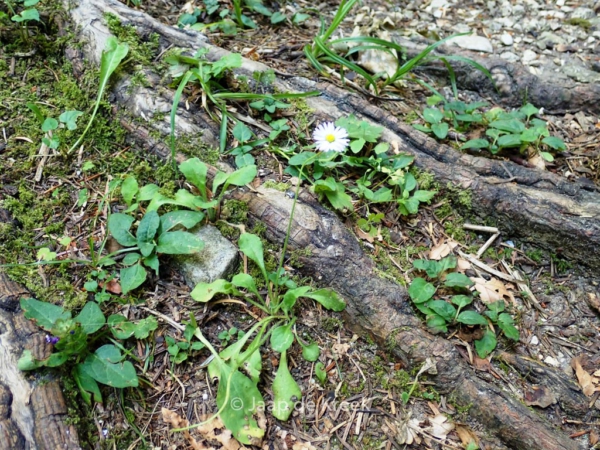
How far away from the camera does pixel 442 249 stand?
2416 mm

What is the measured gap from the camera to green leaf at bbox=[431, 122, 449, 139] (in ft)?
8.94

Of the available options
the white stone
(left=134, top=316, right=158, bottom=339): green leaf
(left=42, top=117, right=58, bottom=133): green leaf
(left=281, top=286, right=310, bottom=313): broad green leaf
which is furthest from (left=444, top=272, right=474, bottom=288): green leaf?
(left=42, top=117, right=58, bottom=133): green leaf

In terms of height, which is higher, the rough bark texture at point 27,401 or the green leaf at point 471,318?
the rough bark texture at point 27,401

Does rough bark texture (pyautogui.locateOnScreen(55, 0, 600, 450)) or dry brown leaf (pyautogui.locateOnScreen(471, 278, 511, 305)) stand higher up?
rough bark texture (pyautogui.locateOnScreen(55, 0, 600, 450))

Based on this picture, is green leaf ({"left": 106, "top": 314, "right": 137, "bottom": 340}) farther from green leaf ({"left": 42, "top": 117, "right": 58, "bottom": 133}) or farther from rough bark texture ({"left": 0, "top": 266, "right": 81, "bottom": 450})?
green leaf ({"left": 42, "top": 117, "right": 58, "bottom": 133})

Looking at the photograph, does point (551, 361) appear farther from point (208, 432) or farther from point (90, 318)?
point (90, 318)

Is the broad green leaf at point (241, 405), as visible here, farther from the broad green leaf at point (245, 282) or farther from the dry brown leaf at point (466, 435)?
the dry brown leaf at point (466, 435)

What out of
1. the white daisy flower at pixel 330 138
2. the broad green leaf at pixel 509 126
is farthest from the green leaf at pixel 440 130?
the white daisy flower at pixel 330 138

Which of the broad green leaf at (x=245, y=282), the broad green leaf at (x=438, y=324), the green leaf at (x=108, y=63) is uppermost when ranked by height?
the green leaf at (x=108, y=63)

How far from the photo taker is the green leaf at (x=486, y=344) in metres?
2.05

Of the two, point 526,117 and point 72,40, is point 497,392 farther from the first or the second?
point 72,40

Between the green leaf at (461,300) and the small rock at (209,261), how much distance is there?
3.36ft

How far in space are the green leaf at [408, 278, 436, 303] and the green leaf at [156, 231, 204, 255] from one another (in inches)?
38.2

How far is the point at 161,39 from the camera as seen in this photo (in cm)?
274
